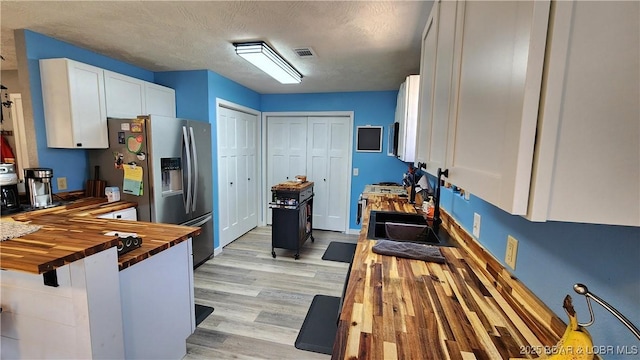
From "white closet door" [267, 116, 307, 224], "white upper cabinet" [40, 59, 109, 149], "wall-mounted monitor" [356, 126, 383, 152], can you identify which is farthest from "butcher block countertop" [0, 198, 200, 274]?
"wall-mounted monitor" [356, 126, 383, 152]

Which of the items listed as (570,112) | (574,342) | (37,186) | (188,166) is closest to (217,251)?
(188,166)

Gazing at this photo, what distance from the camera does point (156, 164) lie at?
2.49 m

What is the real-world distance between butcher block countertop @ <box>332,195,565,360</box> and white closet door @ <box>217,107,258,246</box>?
2.84 metres

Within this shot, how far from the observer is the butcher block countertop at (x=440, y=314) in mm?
757

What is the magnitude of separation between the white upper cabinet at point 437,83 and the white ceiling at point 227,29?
57 cm

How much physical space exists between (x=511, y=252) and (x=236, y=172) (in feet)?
11.9

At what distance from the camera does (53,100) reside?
2262 millimetres

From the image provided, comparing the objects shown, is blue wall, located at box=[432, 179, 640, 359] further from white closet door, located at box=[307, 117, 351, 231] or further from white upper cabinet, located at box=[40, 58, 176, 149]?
white closet door, located at box=[307, 117, 351, 231]

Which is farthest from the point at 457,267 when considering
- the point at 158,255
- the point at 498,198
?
the point at 158,255

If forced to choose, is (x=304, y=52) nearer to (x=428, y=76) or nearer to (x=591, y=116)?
(x=428, y=76)

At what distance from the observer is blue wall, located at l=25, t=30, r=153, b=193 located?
2.20 m

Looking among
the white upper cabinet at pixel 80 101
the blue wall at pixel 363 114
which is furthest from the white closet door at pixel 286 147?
the white upper cabinet at pixel 80 101

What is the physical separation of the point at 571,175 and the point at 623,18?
10.1 inches

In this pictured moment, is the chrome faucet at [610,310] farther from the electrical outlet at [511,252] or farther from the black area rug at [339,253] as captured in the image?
the black area rug at [339,253]
